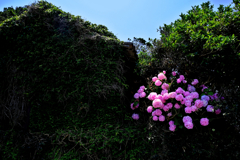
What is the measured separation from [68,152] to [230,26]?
507 cm

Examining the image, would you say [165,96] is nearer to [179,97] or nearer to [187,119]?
[179,97]

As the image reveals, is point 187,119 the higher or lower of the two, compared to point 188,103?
lower

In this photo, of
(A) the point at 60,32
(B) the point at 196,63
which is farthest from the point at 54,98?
(B) the point at 196,63

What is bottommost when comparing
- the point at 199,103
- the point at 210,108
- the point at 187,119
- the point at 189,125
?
the point at 189,125

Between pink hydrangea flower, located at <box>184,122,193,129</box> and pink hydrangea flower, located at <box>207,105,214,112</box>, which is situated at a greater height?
pink hydrangea flower, located at <box>207,105,214,112</box>

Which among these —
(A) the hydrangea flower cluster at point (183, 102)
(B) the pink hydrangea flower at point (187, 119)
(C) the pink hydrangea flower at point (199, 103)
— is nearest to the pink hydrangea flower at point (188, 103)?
(A) the hydrangea flower cluster at point (183, 102)

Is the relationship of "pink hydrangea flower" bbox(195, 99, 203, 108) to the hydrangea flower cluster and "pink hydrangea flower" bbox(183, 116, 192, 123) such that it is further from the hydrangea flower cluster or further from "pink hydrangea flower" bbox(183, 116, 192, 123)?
"pink hydrangea flower" bbox(183, 116, 192, 123)

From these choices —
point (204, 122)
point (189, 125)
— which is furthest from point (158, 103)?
point (204, 122)

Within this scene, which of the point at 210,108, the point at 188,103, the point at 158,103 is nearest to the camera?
the point at 210,108

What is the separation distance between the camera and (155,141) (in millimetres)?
3291

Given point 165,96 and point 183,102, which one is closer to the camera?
point 183,102

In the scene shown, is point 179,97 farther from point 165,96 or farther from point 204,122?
point 204,122

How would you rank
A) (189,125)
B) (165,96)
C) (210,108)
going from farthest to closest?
1. (165,96)
2. (210,108)
3. (189,125)

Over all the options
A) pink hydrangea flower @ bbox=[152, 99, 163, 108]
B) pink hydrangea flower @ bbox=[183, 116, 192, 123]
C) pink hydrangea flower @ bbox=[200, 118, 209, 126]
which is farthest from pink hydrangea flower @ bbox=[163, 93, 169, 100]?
pink hydrangea flower @ bbox=[200, 118, 209, 126]
